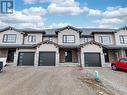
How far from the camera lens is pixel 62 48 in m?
21.8

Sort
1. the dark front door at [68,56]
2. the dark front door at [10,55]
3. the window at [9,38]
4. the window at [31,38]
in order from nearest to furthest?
1. the dark front door at [10,55]
2. the window at [9,38]
3. the dark front door at [68,56]
4. the window at [31,38]

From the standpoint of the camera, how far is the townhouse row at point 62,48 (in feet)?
64.7

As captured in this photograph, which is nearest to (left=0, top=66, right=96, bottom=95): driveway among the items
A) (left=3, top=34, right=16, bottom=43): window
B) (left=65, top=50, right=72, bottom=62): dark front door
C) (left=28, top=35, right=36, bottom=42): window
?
(left=65, top=50, right=72, bottom=62): dark front door

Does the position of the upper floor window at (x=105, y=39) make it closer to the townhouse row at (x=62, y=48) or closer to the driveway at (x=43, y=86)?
the townhouse row at (x=62, y=48)

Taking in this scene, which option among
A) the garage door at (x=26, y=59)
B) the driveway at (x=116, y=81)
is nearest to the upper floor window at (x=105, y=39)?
the driveway at (x=116, y=81)

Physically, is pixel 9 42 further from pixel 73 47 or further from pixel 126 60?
pixel 126 60

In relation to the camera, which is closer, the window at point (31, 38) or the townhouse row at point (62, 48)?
the townhouse row at point (62, 48)

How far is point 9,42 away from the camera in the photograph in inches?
859

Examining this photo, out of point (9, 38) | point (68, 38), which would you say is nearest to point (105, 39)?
point (68, 38)

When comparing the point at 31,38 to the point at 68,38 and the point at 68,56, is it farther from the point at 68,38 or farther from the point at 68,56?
the point at 68,56

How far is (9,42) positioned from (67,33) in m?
11.5

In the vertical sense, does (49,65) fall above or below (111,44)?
below

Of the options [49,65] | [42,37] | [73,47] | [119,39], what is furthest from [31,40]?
[119,39]

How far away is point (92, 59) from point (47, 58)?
7.94 m
